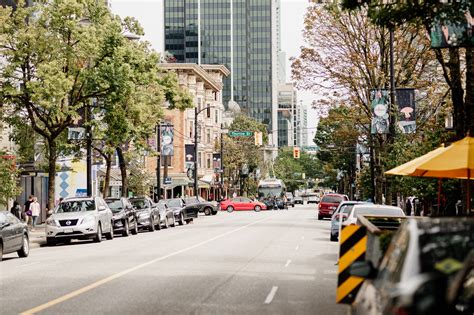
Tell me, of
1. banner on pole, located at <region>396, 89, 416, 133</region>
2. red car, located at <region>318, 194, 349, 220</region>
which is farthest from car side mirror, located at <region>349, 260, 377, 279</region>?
red car, located at <region>318, 194, 349, 220</region>

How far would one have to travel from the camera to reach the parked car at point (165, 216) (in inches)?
1753

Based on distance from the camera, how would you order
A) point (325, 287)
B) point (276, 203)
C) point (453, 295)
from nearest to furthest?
point (453, 295), point (325, 287), point (276, 203)

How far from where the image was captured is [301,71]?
43188 millimetres

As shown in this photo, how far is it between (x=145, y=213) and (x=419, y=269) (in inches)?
1412

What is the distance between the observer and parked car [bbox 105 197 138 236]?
36062mm

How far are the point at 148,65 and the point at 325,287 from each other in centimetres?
2472

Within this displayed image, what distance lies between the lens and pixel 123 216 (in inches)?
1432

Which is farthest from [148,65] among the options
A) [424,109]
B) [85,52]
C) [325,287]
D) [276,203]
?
[276,203]

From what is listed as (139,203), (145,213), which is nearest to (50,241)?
(145,213)

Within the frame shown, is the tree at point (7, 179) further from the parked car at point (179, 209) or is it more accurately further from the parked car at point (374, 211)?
the parked car at point (374, 211)

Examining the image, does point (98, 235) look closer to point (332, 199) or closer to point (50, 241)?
point (50, 241)

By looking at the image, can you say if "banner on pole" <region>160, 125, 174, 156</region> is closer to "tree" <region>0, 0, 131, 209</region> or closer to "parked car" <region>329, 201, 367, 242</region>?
"tree" <region>0, 0, 131, 209</region>

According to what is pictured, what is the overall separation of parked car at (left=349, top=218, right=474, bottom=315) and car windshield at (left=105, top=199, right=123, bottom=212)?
2997 cm

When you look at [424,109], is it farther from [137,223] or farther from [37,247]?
[37,247]
